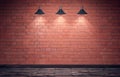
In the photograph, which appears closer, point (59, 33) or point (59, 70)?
point (59, 70)

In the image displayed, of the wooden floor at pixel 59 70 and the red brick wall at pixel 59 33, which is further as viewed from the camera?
the red brick wall at pixel 59 33

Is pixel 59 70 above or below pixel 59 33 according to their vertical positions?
below

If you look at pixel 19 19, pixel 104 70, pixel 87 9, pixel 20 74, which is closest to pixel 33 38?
pixel 19 19

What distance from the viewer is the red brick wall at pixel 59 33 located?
712 cm

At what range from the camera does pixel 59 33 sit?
7148 millimetres

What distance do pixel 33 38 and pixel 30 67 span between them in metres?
0.87

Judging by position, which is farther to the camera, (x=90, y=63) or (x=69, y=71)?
(x=90, y=63)

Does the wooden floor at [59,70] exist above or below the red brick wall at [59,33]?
below

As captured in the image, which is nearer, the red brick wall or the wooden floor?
the wooden floor

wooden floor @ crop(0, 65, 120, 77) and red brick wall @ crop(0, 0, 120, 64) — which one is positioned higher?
red brick wall @ crop(0, 0, 120, 64)

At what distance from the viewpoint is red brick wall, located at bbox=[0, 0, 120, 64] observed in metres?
7.12

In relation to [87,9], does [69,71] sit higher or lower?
lower

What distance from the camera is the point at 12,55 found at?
7219 mm

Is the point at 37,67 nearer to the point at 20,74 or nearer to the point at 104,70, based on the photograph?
the point at 20,74
